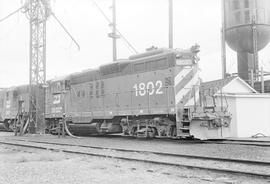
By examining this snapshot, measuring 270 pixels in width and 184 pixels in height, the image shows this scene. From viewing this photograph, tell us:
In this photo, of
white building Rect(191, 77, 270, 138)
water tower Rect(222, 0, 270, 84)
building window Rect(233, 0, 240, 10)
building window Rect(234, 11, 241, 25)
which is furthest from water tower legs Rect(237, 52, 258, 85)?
white building Rect(191, 77, 270, 138)

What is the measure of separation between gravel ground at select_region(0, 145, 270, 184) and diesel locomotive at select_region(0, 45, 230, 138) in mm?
4983

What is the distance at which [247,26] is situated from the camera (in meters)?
25.1

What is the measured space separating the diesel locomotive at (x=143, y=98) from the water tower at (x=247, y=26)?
11941mm

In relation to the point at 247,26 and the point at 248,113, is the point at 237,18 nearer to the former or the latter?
the point at 247,26

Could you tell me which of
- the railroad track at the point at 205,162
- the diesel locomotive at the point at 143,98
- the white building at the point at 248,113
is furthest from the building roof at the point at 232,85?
the railroad track at the point at 205,162

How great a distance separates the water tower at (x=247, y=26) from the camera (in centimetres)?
2497

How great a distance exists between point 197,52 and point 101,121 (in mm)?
5711

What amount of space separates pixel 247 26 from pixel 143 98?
13.5 metres

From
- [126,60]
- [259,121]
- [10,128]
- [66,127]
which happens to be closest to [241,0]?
[259,121]

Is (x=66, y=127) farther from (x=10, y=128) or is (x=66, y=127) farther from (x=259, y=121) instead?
(x=259, y=121)

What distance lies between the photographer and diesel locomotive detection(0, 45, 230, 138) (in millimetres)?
13117

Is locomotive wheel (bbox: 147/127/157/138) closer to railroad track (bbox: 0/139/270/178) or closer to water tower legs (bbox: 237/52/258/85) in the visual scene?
railroad track (bbox: 0/139/270/178)

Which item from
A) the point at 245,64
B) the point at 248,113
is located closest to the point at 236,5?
the point at 245,64

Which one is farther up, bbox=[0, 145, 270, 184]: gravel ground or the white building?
the white building
